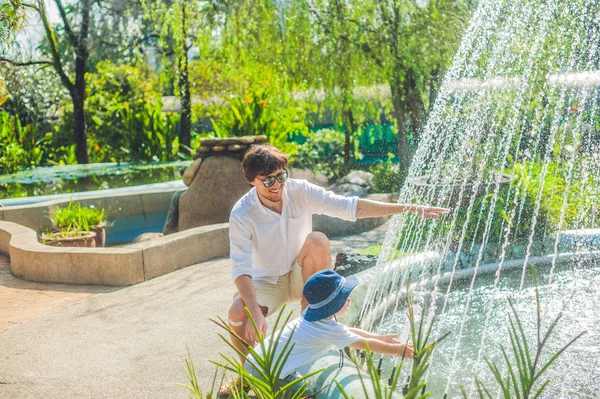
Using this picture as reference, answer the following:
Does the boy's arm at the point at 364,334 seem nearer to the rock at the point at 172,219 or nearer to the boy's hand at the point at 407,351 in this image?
the boy's hand at the point at 407,351

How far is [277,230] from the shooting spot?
365 cm

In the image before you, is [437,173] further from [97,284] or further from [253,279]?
[253,279]

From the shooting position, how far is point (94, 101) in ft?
60.8

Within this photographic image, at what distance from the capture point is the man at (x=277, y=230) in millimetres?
3449

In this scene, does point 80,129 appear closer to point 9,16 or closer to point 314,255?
point 9,16

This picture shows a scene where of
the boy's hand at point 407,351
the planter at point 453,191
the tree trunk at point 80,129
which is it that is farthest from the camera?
the tree trunk at point 80,129

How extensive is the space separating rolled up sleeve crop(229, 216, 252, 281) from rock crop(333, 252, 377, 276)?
1.86m

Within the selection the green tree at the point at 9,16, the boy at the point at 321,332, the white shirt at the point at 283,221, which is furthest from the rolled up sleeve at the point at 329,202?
the green tree at the point at 9,16

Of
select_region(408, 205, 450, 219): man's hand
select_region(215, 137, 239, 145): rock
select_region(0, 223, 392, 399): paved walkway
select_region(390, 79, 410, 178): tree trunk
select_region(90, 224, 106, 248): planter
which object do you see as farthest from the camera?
select_region(390, 79, 410, 178): tree trunk

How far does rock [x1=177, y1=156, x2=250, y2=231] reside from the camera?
28.8 feet

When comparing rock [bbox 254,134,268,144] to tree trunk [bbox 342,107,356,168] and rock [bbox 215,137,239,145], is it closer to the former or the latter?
rock [bbox 215,137,239,145]

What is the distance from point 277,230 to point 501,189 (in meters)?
3.28

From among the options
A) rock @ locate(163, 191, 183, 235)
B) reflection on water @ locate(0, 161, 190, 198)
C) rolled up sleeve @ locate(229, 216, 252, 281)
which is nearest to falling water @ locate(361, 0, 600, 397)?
rolled up sleeve @ locate(229, 216, 252, 281)

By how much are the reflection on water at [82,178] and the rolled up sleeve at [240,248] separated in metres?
7.27
